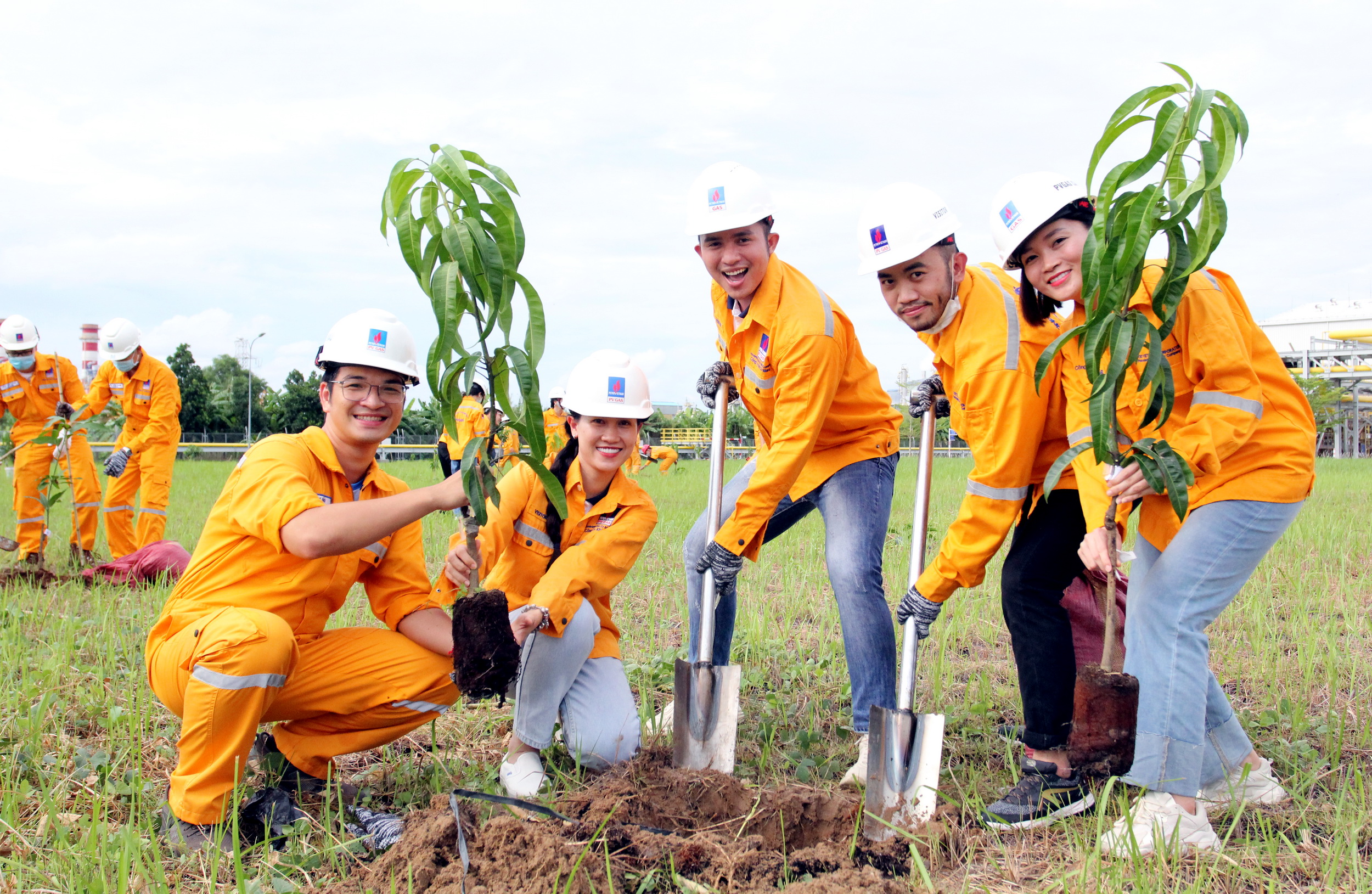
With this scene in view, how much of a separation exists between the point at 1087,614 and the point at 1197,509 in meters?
0.84

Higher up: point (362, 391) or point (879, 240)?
point (879, 240)

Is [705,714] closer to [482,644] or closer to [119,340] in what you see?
[482,644]

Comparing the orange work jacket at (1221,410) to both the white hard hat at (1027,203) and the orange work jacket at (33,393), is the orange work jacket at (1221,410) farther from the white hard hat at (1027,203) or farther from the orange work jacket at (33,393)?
the orange work jacket at (33,393)

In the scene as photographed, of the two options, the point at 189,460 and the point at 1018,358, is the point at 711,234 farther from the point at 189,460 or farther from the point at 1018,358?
the point at 189,460

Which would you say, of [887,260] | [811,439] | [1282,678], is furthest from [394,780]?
[1282,678]

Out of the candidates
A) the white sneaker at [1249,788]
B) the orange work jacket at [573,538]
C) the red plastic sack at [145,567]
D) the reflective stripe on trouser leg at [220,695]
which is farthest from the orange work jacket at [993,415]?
the red plastic sack at [145,567]

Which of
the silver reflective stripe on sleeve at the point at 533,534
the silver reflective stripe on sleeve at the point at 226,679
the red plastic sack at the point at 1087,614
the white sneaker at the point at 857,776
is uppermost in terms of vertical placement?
the silver reflective stripe on sleeve at the point at 533,534

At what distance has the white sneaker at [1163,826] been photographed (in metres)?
2.48

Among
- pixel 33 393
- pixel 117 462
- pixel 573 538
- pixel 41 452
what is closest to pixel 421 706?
pixel 573 538

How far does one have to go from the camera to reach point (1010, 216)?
278 cm

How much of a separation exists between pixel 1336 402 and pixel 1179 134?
4687cm

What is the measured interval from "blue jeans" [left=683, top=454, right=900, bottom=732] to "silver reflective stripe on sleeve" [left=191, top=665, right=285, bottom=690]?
5.21 feet

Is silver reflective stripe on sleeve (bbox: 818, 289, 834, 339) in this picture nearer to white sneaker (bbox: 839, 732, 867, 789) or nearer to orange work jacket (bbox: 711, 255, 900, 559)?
orange work jacket (bbox: 711, 255, 900, 559)

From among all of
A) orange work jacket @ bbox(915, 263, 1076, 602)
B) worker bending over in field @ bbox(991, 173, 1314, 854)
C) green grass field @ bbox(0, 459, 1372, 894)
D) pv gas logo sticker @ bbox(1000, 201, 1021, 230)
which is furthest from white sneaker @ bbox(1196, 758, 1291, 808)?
pv gas logo sticker @ bbox(1000, 201, 1021, 230)
